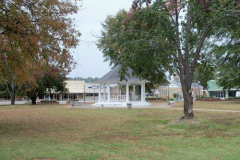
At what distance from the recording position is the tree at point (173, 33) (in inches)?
537

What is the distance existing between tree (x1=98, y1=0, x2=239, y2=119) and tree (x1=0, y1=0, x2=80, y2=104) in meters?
3.89

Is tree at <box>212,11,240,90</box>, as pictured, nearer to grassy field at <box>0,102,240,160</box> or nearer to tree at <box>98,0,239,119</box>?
tree at <box>98,0,239,119</box>

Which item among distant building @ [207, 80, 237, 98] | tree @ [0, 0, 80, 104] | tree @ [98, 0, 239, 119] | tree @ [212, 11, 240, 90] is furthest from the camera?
distant building @ [207, 80, 237, 98]

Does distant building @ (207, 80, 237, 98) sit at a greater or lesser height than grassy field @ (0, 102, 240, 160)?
greater

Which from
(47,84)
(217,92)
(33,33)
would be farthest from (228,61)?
(217,92)

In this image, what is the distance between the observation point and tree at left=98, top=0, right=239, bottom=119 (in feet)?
44.8

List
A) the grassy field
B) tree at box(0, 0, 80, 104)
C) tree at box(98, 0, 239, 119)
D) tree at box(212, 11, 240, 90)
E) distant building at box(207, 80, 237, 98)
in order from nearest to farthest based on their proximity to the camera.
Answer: the grassy field, tree at box(0, 0, 80, 104), tree at box(98, 0, 239, 119), tree at box(212, 11, 240, 90), distant building at box(207, 80, 237, 98)

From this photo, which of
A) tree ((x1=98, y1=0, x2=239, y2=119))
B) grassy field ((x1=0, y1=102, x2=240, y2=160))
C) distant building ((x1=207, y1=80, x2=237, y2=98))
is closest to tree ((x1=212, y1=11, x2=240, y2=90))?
tree ((x1=98, y1=0, x2=239, y2=119))

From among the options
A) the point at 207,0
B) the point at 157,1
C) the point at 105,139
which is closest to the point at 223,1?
the point at 207,0

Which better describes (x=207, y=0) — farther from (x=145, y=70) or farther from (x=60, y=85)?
(x=60, y=85)

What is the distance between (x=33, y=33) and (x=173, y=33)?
753 centimetres

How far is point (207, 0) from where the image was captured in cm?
1323

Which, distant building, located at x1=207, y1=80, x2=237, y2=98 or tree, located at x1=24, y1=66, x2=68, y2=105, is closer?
tree, located at x1=24, y1=66, x2=68, y2=105

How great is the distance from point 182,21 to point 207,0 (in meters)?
2.37
